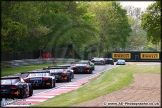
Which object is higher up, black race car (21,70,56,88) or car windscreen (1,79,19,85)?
car windscreen (1,79,19,85)

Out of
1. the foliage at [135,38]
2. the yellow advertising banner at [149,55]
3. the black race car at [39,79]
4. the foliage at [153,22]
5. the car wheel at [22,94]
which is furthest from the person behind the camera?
the foliage at [135,38]

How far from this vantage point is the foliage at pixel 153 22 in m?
50.9

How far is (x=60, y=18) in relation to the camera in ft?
227

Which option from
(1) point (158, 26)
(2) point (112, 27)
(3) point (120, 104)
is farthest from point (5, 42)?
(2) point (112, 27)

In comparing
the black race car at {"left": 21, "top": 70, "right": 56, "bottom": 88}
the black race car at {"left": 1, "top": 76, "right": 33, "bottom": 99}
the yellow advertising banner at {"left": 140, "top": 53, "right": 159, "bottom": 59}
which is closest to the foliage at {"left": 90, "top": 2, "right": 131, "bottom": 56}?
the yellow advertising banner at {"left": 140, "top": 53, "right": 159, "bottom": 59}

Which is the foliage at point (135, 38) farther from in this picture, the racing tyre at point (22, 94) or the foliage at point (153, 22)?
the racing tyre at point (22, 94)

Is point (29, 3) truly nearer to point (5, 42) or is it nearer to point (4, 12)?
point (4, 12)

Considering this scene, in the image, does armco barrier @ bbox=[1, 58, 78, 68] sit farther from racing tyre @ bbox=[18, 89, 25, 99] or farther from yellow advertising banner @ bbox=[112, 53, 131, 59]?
racing tyre @ bbox=[18, 89, 25, 99]

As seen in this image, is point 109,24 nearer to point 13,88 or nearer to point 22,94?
point 22,94

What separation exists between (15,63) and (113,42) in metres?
67.2

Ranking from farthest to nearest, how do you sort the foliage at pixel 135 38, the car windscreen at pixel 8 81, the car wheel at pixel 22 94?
the foliage at pixel 135 38 → the car windscreen at pixel 8 81 → the car wheel at pixel 22 94

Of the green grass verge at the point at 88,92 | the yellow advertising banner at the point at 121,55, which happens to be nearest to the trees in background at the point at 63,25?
the yellow advertising banner at the point at 121,55

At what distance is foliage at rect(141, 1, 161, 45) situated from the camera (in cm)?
5088

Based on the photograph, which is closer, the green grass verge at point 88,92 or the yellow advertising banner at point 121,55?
the green grass verge at point 88,92
